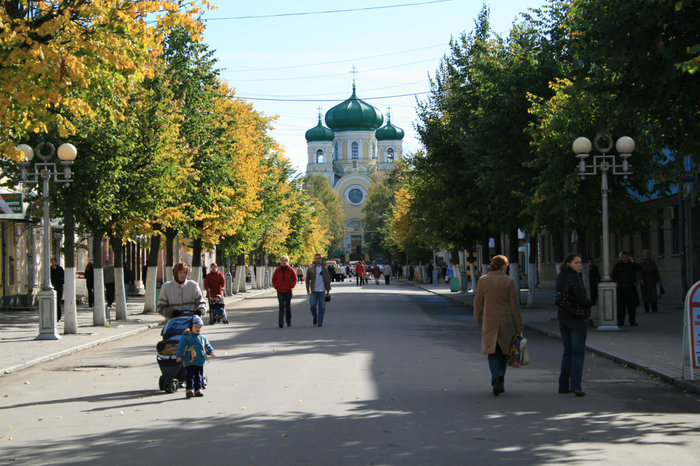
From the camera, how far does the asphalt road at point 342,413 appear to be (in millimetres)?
7824

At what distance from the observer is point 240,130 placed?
3859 centimetres

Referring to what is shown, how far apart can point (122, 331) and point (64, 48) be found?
1146cm

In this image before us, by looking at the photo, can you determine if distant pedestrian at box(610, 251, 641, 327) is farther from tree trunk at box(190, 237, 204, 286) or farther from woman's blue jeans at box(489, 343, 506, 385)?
tree trunk at box(190, 237, 204, 286)

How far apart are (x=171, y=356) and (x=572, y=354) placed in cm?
480

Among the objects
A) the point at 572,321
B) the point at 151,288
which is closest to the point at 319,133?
the point at 151,288

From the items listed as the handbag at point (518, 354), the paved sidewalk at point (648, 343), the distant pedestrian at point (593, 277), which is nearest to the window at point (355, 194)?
the paved sidewalk at point (648, 343)

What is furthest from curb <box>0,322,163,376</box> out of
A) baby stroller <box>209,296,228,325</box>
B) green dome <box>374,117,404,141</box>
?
green dome <box>374,117,404,141</box>

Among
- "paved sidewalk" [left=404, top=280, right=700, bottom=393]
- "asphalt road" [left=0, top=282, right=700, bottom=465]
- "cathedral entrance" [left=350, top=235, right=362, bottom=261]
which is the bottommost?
"paved sidewalk" [left=404, top=280, right=700, bottom=393]

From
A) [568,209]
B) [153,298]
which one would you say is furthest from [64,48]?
[153,298]

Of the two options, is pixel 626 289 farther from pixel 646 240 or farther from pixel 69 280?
pixel 646 240

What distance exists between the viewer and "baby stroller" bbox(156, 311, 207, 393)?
11.9 metres

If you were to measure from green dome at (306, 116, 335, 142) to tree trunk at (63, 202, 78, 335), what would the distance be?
127m

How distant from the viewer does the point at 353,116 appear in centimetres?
14725

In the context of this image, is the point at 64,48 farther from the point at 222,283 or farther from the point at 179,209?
the point at 179,209
